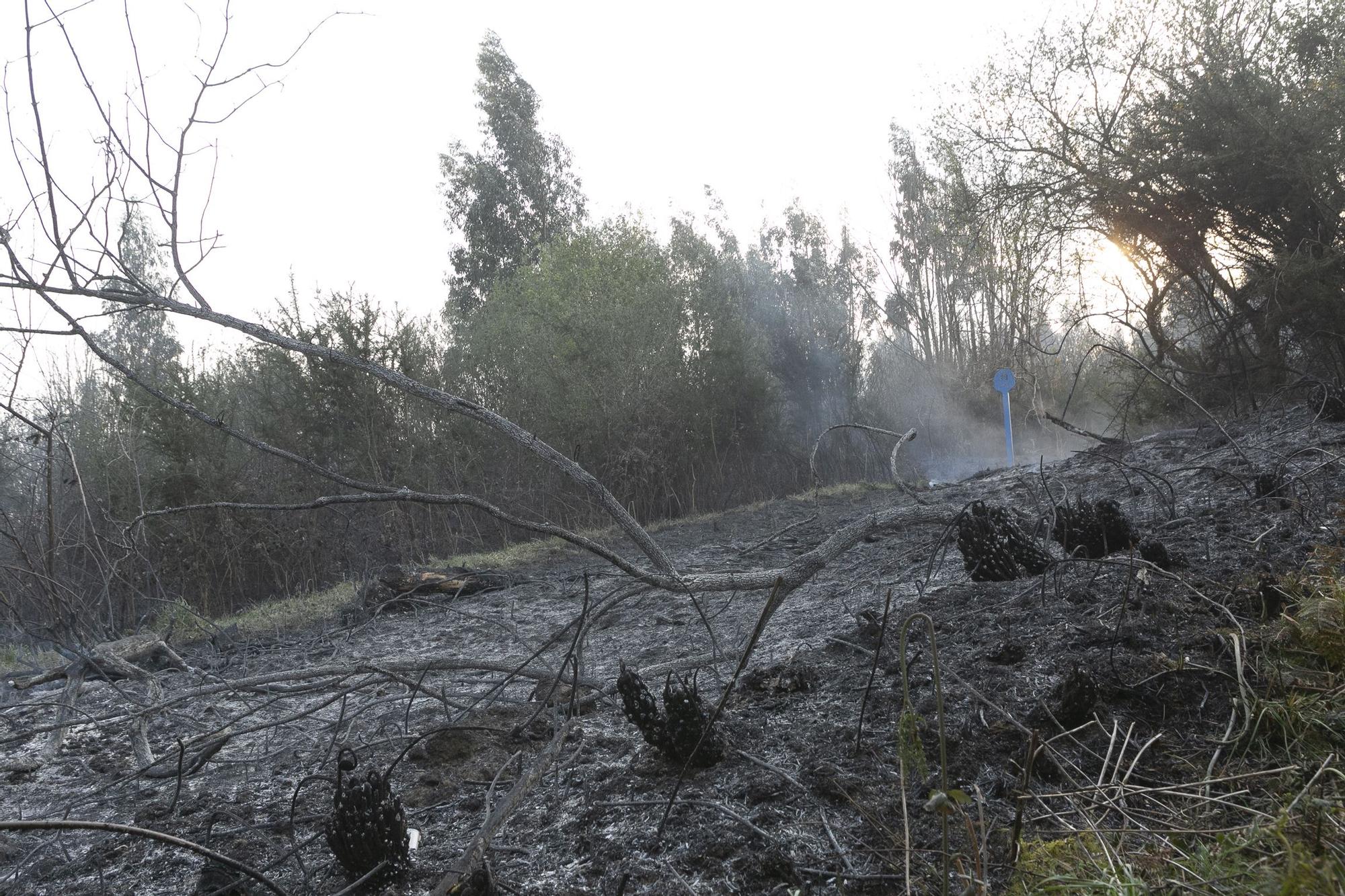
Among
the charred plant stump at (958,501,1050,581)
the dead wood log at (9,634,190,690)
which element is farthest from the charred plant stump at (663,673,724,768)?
the dead wood log at (9,634,190,690)

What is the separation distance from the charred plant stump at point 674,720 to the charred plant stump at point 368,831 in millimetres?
763

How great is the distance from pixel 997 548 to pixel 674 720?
191cm

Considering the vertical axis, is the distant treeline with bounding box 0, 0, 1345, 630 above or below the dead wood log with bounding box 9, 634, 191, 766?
above

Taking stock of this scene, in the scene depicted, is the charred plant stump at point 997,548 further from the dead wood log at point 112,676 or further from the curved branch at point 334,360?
the dead wood log at point 112,676

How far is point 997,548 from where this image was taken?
3.84 metres

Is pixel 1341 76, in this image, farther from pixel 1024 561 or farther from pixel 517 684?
pixel 517 684

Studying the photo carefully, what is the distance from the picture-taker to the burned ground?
6.72 feet

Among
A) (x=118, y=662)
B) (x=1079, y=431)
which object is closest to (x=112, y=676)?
(x=118, y=662)

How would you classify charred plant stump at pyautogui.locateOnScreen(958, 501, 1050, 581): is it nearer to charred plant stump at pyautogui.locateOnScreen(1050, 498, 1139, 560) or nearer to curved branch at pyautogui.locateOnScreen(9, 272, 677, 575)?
charred plant stump at pyautogui.locateOnScreen(1050, 498, 1139, 560)

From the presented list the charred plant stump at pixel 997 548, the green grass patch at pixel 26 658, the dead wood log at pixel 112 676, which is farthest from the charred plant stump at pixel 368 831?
the green grass patch at pixel 26 658

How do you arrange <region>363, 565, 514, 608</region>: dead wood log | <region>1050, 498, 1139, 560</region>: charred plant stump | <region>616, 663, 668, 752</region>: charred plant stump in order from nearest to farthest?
1. <region>616, 663, 668, 752</region>: charred plant stump
2. <region>1050, 498, 1139, 560</region>: charred plant stump
3. <region>363, 565, 514, 608</region>: dead wood log

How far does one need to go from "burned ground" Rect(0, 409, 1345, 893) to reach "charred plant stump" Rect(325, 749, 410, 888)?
0.07 m

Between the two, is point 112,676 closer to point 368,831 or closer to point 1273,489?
point 368,831

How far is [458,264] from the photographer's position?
2730 cm
